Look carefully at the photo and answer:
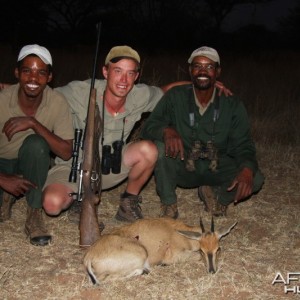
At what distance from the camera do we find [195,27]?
80.9 feet

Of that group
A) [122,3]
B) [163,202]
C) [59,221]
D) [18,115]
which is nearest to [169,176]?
[163,202]

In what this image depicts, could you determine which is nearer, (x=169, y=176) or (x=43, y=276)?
(x=43, y=276)

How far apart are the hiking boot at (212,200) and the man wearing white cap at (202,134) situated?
37 mm

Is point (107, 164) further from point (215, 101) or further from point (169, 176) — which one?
point (215, 101)

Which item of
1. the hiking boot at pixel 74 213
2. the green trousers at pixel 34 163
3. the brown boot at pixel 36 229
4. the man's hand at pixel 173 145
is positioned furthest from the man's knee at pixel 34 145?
the man's hand at pixel 173 145

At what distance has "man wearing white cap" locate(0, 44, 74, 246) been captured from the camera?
13.2 feet

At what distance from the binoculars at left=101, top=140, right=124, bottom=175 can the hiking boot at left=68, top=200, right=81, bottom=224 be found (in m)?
0.46

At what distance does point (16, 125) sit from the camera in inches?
156

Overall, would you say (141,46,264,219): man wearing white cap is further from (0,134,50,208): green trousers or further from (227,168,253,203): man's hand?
(0,134,50,208): green trousers

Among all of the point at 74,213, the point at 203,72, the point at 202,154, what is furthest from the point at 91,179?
the point at 203,72

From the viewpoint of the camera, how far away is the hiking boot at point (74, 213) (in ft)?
14.9


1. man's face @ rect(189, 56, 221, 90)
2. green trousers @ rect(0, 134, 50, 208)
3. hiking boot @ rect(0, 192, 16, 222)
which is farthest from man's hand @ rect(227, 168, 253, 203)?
hiking boot @ rect(0, 192, 16, 222)

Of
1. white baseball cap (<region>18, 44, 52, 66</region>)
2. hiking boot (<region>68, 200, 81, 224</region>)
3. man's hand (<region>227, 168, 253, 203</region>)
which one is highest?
white baseball cap (<region>18, 44, 52, 66</region>)

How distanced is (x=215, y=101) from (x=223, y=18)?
22894 millimetres
